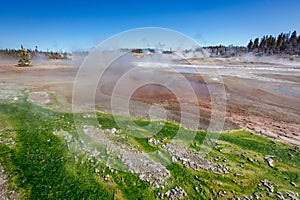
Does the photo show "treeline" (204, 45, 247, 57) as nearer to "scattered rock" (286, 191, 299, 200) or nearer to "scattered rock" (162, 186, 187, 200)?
"scattered rock" (286, 191, 299, 200)

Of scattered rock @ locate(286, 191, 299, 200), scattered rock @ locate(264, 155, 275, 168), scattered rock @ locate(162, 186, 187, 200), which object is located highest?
scattered rock @ locate(264, 155, 275, 168)

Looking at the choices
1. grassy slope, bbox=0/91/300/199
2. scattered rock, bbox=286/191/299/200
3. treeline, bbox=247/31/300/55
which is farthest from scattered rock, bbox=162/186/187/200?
treeline, bbox=247/31/300/55

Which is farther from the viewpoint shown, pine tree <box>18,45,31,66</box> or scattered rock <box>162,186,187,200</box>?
pine tree <box>18,45,31,66</box>

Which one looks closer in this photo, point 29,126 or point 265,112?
point 29,126

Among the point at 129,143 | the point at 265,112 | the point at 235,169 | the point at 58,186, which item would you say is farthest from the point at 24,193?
the point at 265,112

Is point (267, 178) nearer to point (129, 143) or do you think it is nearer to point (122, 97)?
point (129, 143)

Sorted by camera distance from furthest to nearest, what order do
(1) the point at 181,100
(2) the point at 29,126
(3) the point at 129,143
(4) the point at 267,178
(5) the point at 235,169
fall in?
(1) the point at 181,100 → (2) the point at 29,126 → (3) the point at 129,143 → (5) the point at 235,169 → (4) the point at 267,178

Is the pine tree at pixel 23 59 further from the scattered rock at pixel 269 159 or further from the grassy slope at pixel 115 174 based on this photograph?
the scattered rock at pixel 269 159
